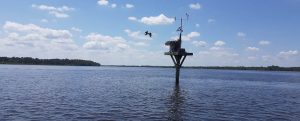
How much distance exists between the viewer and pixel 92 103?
110 ft

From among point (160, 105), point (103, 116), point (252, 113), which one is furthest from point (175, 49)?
point (103, 116)

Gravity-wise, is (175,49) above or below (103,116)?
above

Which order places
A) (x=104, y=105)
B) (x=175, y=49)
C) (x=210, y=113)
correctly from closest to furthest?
1. (x=210, y=113)
2. (x=104, y=105)
3. (x=175, y=49)

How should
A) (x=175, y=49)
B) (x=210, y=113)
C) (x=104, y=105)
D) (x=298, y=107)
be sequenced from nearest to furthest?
1. (x=210, y=113)
2. (x=104, y=105)
3. (x=298, y=107)
4. (x=175, y=49)

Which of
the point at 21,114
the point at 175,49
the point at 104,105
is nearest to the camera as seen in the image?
the point at 21,114

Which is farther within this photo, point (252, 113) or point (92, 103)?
point (92, 103)

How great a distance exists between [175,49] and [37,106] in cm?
2528

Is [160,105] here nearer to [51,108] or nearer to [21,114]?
[51,108]

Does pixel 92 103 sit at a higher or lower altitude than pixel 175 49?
lower

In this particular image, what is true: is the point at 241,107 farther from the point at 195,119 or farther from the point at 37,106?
the point at 37,106

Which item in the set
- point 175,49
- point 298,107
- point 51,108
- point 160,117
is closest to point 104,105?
point 51,108

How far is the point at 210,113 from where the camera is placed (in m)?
28.9

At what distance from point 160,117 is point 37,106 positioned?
10282 millimetres

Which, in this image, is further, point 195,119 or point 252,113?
point 252,113
